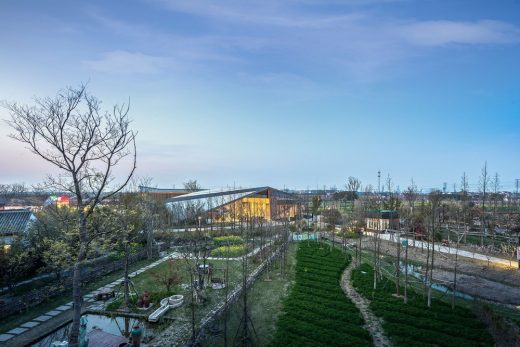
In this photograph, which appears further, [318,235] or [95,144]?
[318,235]

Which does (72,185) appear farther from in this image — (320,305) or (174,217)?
(174,217)

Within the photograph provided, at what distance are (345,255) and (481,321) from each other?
13.9m

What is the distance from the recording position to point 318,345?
11266mm

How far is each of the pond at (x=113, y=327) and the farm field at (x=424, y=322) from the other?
28.9 feet

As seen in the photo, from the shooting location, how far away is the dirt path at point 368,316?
1195 cm

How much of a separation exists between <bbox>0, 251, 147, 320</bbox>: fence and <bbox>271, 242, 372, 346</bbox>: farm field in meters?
10.6

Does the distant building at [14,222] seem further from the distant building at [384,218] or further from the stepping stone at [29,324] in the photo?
the distant building at [384,218]

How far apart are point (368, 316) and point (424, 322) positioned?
2.15m

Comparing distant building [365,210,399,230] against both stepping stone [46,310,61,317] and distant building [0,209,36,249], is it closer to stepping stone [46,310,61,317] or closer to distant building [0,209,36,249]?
stepping stone [46,310,61,317]

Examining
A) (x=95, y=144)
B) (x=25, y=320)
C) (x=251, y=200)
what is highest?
(x=95, y=144)

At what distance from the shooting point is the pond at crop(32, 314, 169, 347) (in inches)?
476

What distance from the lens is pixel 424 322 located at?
13.2m

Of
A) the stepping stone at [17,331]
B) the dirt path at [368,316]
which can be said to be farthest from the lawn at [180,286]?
the dirt path at [368,316]

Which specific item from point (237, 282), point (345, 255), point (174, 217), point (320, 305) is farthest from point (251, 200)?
point (320, 305)
